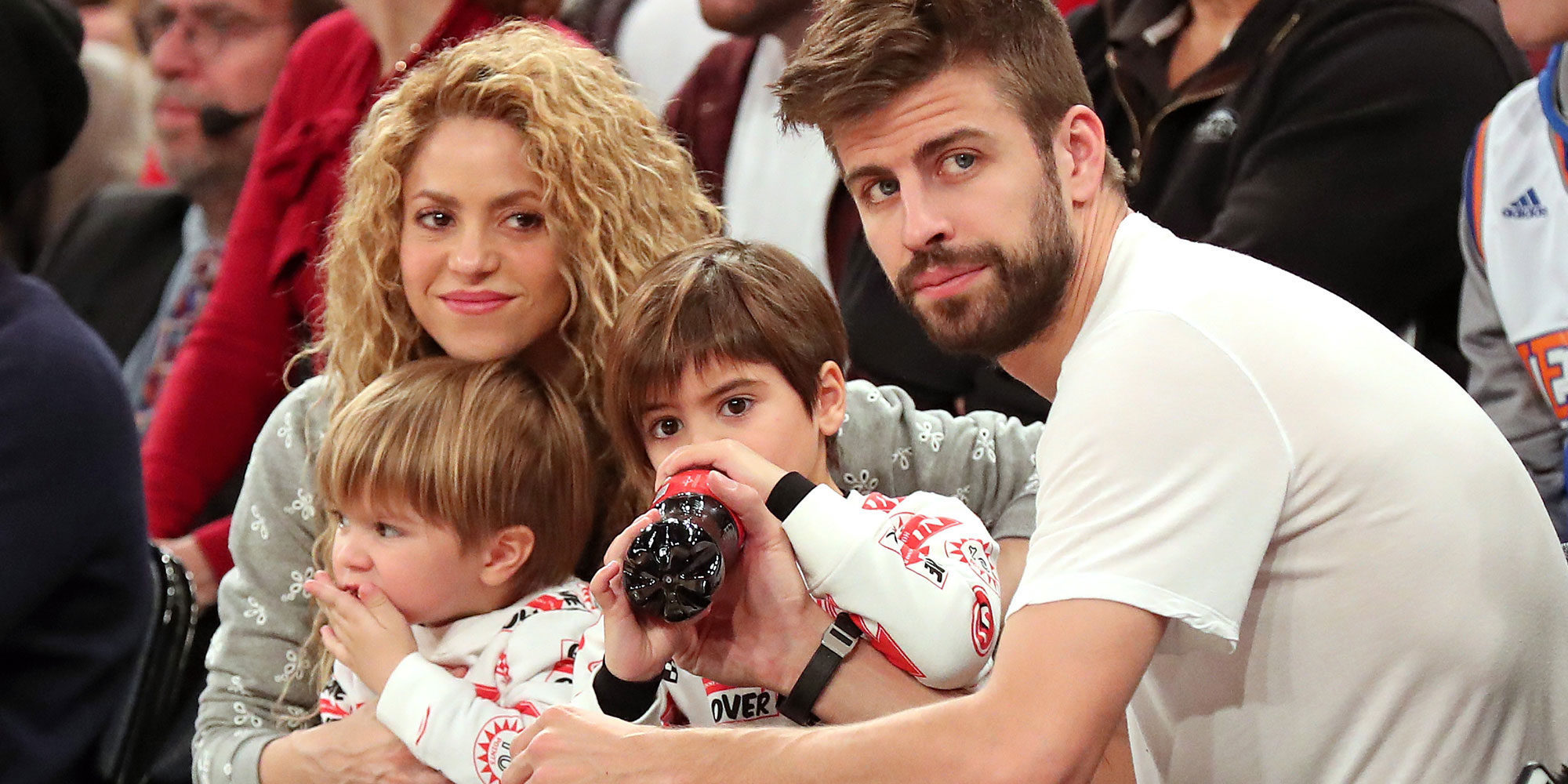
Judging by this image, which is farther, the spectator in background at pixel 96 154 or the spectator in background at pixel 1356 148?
the spectator in background at pixel 96 154

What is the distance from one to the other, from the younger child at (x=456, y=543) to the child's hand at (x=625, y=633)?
20 cm

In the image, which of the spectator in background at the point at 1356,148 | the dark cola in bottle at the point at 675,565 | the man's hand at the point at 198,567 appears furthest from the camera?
the man's hand at the point at 198,567

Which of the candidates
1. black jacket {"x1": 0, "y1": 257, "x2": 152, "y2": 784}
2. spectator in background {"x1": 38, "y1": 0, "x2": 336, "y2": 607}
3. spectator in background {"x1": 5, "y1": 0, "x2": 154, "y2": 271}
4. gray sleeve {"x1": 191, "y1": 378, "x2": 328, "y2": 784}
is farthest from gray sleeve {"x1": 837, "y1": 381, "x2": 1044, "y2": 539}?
spectator in background {"x1": 5, "y1": 0, "x2": 154, "y2": 271}

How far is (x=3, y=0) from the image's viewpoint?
8.08ft

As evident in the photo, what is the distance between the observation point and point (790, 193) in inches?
123

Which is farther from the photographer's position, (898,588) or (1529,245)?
(1529,245)

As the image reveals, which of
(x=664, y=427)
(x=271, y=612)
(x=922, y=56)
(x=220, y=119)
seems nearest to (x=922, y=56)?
(x=922, y=56)

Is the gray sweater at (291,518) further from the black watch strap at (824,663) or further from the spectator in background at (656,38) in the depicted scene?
the spectator in background at (656,38)

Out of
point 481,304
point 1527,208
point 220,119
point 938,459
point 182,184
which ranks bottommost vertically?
point 182,184

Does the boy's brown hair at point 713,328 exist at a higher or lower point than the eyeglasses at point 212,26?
higher

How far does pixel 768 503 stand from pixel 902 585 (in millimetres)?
162

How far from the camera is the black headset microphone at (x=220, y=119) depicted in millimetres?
3895

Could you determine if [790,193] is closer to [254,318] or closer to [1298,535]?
[254,318]

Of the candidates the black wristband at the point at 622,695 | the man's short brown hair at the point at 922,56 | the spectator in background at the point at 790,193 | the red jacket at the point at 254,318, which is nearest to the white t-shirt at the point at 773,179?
the spectator in background at the point at 790,193
